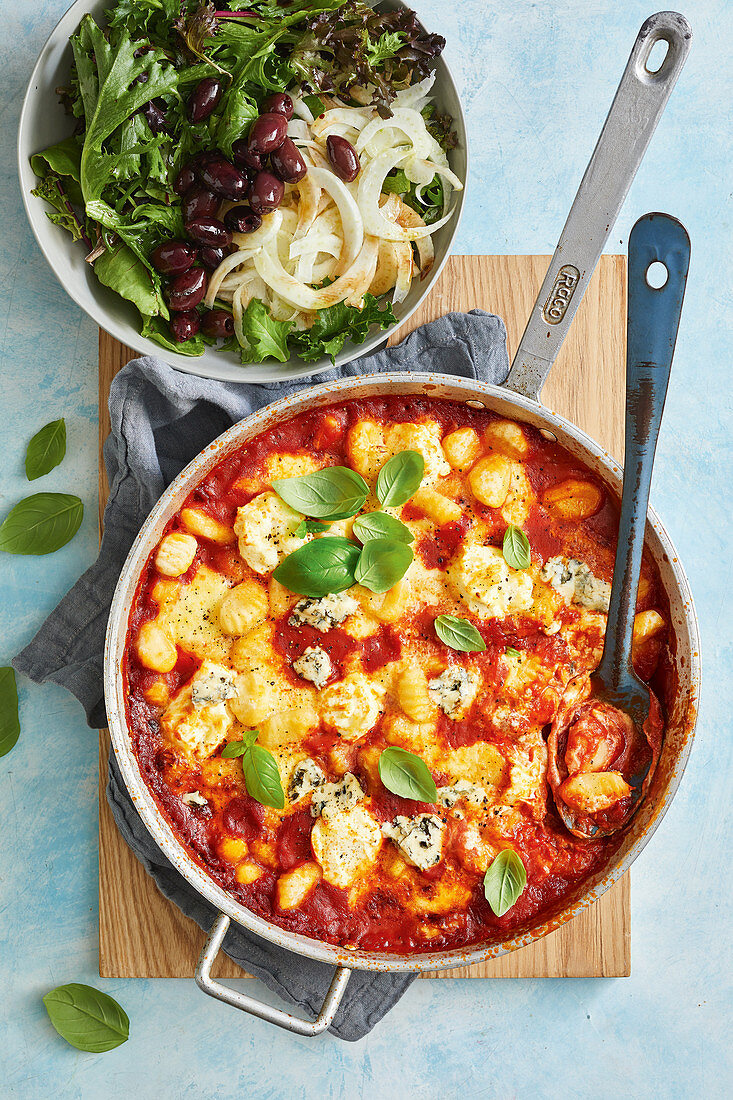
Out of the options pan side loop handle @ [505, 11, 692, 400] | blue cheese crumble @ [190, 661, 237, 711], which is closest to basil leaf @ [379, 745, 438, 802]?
blue cheese crumble @ [190, 661, 237, 711]

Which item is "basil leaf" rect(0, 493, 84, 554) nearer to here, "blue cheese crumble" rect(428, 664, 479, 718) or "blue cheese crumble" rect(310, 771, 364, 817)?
"blue cheese crumble" rect(310, 771, 364, 817)

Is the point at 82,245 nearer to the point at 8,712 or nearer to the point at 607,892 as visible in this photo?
the point at 8,712

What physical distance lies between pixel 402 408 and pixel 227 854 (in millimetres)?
1388

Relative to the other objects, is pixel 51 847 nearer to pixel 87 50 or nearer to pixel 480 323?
pixel 480 323

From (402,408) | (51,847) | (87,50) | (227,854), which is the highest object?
(87,50)

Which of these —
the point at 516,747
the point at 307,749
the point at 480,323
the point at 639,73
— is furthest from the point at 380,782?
the point at 639,73

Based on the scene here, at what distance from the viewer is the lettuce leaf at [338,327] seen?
8.17 ft

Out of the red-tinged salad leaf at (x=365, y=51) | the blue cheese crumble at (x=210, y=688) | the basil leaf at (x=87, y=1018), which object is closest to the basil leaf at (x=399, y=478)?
the blue cheese crumble at (x=210, y=688)

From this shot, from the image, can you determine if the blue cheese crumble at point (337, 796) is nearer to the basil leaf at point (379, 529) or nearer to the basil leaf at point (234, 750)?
the basil leaf at point (234, 750)

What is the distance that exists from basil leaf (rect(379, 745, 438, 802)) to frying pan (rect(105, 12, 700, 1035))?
0.45 m

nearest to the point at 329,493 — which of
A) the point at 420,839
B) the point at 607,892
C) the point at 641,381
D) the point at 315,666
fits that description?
the point at 315,666

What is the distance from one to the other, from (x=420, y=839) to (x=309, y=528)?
0.92 metres

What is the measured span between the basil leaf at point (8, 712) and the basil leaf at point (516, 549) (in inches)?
65.2

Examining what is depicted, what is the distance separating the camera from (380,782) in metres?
2.44
